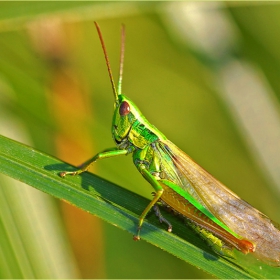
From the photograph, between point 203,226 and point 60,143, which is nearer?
point 203,226

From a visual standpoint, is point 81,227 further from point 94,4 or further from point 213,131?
point 213,131

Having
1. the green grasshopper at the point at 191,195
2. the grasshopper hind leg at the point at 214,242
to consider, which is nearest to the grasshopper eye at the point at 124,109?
the green grasshopper at the point at 191,195

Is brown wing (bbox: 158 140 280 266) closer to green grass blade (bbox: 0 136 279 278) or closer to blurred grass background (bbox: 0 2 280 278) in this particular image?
green grass blade (bbox: 0 136 279 278)

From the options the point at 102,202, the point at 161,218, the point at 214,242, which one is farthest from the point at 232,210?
the point at 102,202

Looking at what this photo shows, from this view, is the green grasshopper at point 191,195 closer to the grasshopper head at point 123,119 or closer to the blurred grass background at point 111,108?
the grasshopper head at point 123,119

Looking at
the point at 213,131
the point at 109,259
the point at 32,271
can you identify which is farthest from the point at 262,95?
the point at 32,271

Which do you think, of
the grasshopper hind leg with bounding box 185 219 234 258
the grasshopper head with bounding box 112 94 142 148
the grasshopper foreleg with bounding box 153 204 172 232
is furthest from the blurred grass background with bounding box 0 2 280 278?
the grasshopper hind leg with bounding box 185 219 234 258

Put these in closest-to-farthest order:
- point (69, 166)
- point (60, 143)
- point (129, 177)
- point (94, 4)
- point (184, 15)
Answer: point (69, 166) < point (94, 4) < point (129, 177) < point (60, 143) < point (184, 15)
